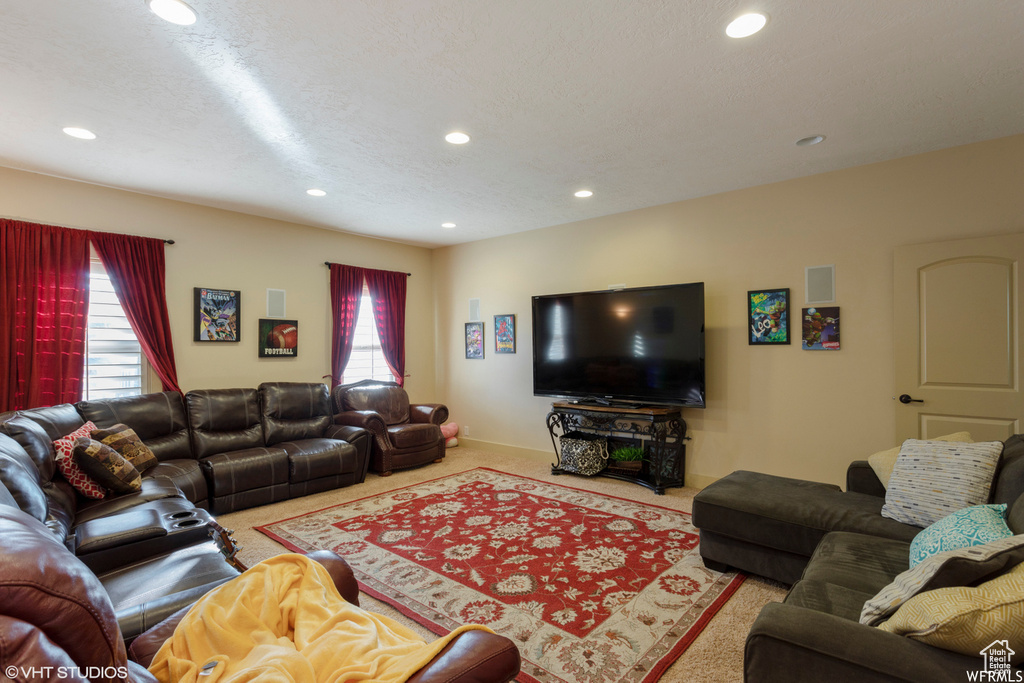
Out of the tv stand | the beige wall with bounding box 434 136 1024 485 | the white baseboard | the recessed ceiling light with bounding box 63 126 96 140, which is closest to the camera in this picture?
the recessed ceiling light with bounding box 63 126 96 140

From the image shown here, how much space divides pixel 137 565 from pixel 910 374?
4.78m

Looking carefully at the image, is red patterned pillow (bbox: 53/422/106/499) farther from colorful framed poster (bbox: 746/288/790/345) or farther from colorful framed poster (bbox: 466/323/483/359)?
colorful framed poster (bbox: 746/288/790/345)

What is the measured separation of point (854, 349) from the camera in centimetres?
384

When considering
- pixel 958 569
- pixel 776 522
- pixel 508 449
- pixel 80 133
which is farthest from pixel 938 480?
pixel 80 133

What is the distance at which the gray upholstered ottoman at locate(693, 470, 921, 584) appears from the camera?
2398 mm

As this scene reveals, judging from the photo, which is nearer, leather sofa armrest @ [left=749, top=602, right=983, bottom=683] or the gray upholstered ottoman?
leather sofa armrest @ [left=749, top=602, right=983, bottom=683]

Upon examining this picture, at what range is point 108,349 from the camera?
420cm

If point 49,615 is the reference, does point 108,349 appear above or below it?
above

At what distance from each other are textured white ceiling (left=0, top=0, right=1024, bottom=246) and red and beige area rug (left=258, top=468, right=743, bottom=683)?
272 cm

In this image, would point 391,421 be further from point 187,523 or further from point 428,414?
point 187,523

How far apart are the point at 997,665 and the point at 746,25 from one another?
2.35 m

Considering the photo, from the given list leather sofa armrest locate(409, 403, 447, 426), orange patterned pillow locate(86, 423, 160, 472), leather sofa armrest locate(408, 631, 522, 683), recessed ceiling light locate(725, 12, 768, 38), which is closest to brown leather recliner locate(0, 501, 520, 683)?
leather sofa armrest locate(408, 631, 522, 683)

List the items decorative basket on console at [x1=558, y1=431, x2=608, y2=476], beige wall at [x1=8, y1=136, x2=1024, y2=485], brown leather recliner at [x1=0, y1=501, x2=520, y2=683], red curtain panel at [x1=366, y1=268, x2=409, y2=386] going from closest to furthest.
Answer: brown leather recliner at [x1=0, y1=501, x2=520, y2=683] → beige wall at [x1=8, y1=136, x2=1024, y2=485] → decorative basket on console at [x1=558, y1=431, x2=608, y2=476] → red curtain panel at [x1=366, y1=268, x2=409, y2=386]

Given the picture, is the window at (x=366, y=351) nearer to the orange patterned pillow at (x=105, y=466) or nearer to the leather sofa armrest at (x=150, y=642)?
the orange patterned pillow at (x=105, y=466)
